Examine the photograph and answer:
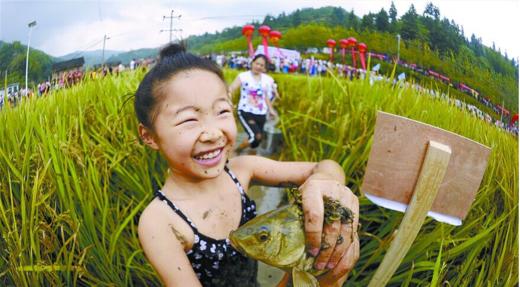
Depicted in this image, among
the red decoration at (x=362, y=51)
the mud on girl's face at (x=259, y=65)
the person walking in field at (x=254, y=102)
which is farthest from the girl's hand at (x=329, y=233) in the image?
the person walking in field at (x=254, y=102)

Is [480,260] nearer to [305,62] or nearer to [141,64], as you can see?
[305,62]

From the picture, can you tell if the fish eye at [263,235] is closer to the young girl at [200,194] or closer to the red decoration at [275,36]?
the young girl at [200,194]

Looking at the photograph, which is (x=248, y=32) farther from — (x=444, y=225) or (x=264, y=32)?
(x=444, y=225)

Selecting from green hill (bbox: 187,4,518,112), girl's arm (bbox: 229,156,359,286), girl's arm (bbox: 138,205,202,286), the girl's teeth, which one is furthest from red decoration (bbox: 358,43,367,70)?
girl's arm (bbox: 138,205,202,286)

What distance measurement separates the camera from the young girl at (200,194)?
0.65 m

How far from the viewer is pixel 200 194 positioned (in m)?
0.79

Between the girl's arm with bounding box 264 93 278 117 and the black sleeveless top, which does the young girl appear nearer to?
the black sleeveless top

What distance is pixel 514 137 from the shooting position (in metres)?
0.79

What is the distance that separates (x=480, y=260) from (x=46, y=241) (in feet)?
2.42

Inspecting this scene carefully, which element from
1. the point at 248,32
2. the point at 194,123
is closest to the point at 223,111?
the point at 194,123

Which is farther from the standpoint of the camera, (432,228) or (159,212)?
(432,228)

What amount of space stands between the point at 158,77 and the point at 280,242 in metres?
0.33

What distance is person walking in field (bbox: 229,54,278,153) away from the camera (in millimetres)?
1493

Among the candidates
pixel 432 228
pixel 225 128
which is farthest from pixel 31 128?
pixel 432 228
